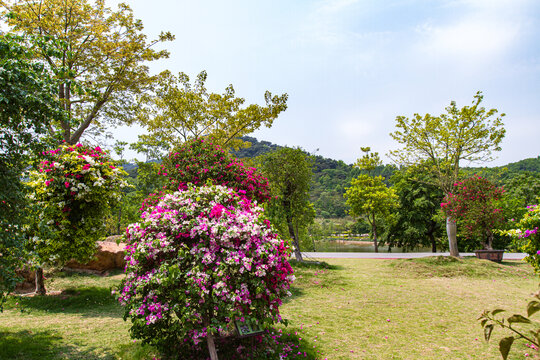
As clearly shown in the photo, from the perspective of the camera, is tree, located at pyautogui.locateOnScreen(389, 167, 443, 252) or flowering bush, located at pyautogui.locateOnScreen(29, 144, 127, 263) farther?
tree, located at pyautogui.locateOnScreen(389, 167, 443, 252)

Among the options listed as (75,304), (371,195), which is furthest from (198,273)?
(371,195)

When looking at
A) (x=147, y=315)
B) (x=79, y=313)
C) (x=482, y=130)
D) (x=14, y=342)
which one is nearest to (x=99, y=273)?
(x=79, y=313)

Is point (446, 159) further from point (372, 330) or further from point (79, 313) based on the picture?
point (79, 313)

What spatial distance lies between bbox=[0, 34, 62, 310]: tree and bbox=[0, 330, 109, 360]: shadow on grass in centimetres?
A: 114

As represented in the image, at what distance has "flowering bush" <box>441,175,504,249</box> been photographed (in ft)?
49.6

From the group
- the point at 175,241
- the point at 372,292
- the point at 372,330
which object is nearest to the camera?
the point at 175,241

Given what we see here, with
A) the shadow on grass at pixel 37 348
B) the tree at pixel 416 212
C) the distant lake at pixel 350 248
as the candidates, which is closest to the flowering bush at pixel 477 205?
the tree at pixel 416 212

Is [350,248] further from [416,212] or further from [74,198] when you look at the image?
[74,198]

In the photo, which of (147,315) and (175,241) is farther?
(175,241)

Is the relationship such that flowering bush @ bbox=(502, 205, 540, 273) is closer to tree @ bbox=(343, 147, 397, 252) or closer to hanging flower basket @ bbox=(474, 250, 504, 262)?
hanging flower basket @ bbox=(474, 250, 504, 262)

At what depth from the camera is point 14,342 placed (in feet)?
16.7

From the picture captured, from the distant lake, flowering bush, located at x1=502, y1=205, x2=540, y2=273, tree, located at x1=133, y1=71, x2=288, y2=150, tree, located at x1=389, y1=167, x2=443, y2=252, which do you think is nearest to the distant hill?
the distant lake

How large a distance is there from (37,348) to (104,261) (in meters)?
7.79

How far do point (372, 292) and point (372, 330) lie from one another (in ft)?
11.1
